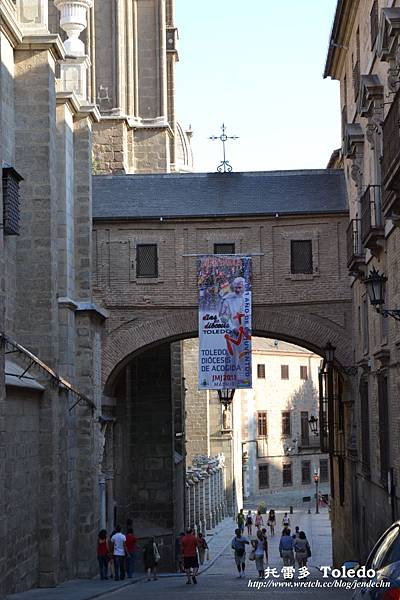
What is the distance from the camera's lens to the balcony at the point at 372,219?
2202cm

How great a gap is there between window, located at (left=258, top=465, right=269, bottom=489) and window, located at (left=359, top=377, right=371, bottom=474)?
5179 centimetres

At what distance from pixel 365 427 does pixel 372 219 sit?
5696mm

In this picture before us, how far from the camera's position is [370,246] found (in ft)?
75.2

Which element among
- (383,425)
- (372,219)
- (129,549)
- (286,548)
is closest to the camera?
(383,425)

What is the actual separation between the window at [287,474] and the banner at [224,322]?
52.2 metres

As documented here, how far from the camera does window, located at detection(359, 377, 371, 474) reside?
26.8 metres

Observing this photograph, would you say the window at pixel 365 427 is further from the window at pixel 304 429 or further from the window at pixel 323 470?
the window at pixel 323 470

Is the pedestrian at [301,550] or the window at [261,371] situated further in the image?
the window at [261,371]

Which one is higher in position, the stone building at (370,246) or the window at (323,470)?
the stone building at (370,246)

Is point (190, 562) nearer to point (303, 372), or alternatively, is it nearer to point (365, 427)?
point (365, 427)

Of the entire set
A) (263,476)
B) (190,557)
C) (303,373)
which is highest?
(303,373)

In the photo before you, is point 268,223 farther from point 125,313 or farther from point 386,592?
point 386,592

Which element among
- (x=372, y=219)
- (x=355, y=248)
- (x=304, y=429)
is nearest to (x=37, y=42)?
(x=372, y=219)


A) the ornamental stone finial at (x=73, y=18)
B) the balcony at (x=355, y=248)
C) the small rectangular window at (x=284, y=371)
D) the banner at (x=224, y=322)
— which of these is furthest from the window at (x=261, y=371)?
the balcony at (x=355, y=248)
